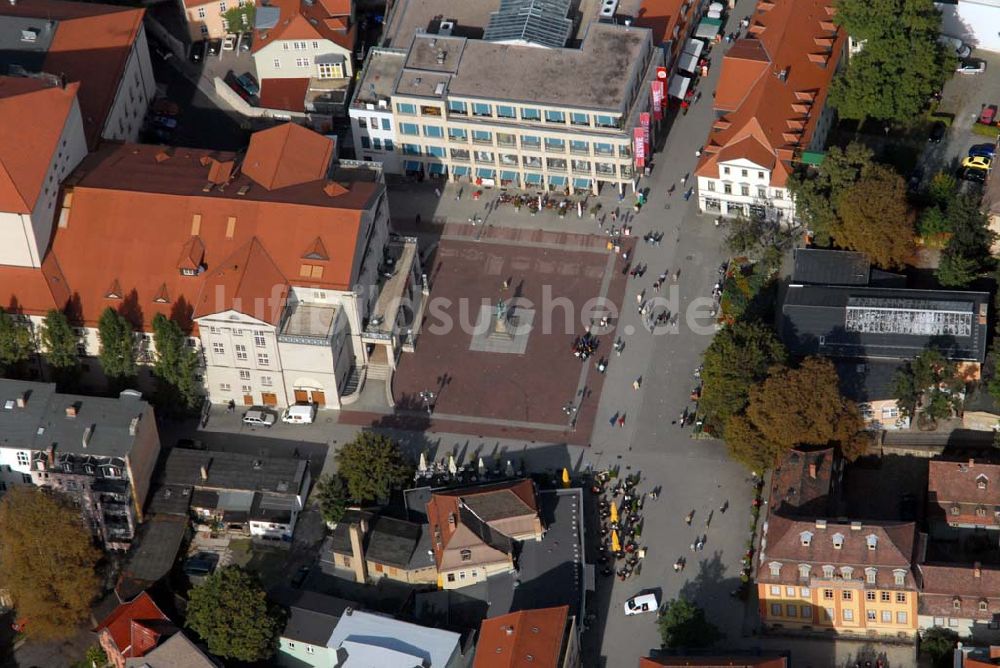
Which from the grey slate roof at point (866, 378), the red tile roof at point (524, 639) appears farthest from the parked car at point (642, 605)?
the grey slate roof at point (866, 378)

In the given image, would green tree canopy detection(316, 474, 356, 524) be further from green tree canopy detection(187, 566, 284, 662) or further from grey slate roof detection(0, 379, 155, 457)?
grey slate roof detection(0, 379, 155, 457)

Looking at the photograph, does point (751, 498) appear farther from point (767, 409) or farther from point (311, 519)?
point (311, 519)

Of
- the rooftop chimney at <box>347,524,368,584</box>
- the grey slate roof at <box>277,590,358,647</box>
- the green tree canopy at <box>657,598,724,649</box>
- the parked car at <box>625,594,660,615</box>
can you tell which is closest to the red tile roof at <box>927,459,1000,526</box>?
the green tree canopy at <box>657,598,724,649</box>

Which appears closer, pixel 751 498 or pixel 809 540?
pixel 809 540

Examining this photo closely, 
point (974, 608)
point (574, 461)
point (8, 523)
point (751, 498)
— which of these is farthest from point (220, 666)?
point (974, 608)

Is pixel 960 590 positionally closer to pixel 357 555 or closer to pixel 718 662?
pixel 718 662

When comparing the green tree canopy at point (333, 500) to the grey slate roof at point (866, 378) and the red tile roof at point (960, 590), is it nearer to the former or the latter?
the grey slate roof at point (866, 378)
